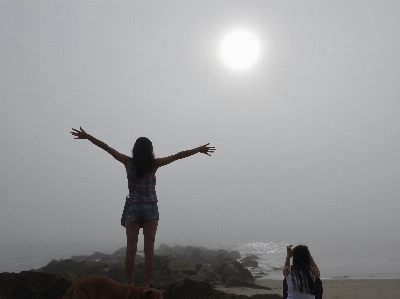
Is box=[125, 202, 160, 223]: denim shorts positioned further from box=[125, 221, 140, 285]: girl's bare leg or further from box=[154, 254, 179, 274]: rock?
box=[154, 254, 179, 274]: rock

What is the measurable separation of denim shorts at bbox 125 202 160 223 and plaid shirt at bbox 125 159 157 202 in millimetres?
74

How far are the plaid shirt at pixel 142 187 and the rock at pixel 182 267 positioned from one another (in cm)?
1343

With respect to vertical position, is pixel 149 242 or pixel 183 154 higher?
pixel 183 154

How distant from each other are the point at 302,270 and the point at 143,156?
2.74m

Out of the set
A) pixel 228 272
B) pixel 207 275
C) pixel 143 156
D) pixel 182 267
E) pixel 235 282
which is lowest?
pixel 235 282

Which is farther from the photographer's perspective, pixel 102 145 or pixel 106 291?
pixel 102 145

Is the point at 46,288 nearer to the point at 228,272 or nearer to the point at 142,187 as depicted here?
the point at 142,187

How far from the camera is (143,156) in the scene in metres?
5.64

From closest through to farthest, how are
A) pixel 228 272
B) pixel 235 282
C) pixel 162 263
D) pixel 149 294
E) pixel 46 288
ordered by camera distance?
pixel 149 294 → pixel 46 288 → pixel 235 282 → pixel 228 272 → pixel 162 263

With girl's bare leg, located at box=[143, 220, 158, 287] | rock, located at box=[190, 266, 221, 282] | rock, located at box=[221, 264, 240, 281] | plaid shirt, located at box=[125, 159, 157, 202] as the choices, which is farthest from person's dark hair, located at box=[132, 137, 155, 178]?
rock, located at box=[221, 264, 240, 281]

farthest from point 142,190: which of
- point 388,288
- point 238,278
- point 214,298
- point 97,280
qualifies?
point 388,288

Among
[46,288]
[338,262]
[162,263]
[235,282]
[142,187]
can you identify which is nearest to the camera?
[142,187]

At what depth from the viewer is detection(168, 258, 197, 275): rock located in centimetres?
1822

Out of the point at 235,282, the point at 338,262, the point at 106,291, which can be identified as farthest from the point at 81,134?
the point at 338,262
